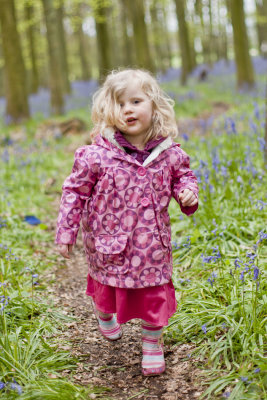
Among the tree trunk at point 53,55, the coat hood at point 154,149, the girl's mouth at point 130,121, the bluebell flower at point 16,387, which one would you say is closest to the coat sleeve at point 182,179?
the coat hood at point 154,149

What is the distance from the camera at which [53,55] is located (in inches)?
531

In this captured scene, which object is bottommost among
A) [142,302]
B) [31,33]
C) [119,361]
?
[119,361]

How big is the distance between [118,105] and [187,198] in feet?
2.44

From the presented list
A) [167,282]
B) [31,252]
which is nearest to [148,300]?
[167,282]

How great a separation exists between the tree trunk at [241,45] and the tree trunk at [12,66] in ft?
21.0

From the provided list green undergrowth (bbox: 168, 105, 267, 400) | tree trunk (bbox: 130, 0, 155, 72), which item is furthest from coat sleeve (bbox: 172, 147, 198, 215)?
tree trunk (bbox: 130, 0, 155, 72)

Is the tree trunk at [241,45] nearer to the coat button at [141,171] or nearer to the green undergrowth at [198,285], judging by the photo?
the green undergrowth at [198,285]

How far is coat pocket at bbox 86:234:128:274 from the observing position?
2.63 m

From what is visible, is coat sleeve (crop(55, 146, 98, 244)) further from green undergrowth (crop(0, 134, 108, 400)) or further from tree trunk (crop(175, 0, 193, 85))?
tree trunk (crop(175, 0, 193, 85))

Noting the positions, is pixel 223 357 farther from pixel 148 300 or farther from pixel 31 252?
pixel 31 252

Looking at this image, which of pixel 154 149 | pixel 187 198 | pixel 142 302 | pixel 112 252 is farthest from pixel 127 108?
pixel 142 302

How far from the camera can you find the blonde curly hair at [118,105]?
2812 millimetres

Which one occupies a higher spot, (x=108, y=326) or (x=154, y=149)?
(x=154, y=149)

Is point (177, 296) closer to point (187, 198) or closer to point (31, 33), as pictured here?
point (187, 198)
